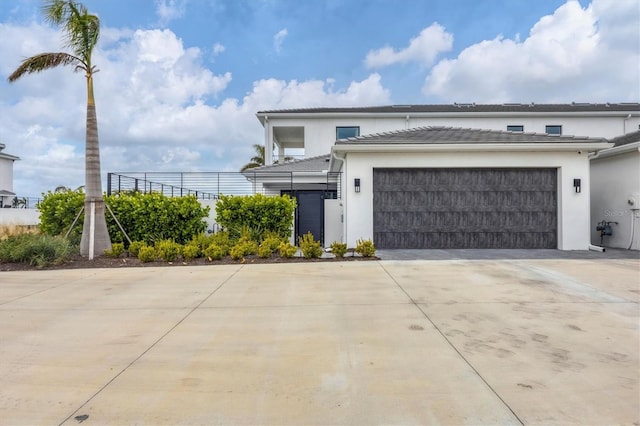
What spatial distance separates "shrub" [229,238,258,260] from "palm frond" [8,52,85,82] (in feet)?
20.8

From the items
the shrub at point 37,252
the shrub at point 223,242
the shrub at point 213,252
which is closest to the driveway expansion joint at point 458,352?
the shrub at point 213,252

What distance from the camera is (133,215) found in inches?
437

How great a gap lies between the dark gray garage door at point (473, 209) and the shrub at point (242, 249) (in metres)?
3.85

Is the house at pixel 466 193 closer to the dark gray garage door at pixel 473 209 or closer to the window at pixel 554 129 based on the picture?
the dark gray garage door at pixel 473 209

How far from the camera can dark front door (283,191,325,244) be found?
13.4 m

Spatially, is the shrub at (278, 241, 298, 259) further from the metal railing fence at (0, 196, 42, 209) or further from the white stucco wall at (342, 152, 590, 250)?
the metal railing fence at (0, 196, 42, 209)

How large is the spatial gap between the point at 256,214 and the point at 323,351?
804cm

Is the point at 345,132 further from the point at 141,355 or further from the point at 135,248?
the point at 141,355

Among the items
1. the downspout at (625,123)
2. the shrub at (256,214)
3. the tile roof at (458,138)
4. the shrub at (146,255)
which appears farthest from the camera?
the downspout at (625,123)

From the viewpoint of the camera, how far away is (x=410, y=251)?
33.8 feet

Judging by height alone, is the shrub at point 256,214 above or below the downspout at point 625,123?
below

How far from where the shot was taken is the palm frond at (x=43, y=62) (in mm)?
9086

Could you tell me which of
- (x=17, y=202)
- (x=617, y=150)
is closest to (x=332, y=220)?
(x=617, y=150)

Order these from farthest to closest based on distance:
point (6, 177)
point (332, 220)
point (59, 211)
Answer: point (6, 177) → point (332, 220) → point (59, 211)
